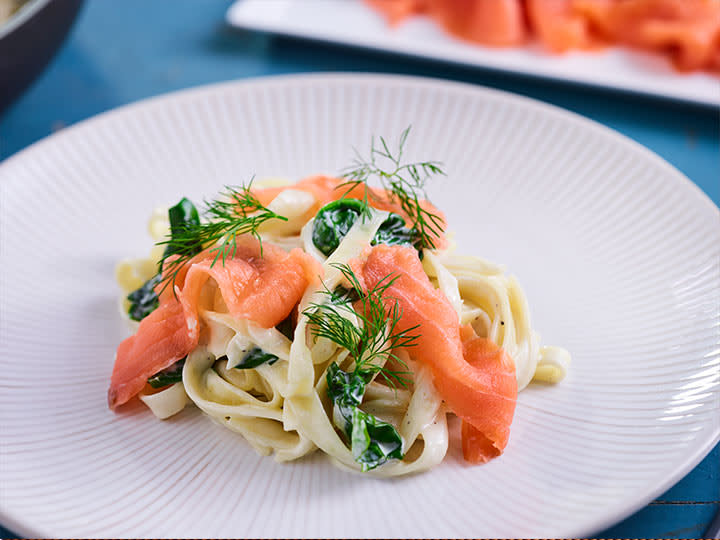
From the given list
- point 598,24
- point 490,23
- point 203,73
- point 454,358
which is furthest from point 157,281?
point 598,24

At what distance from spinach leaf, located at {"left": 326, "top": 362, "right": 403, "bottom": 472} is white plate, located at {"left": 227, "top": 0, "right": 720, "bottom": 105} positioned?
2921 mm

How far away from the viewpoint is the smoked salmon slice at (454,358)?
2533 millimetres

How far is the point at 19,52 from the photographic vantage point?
397 centimetres

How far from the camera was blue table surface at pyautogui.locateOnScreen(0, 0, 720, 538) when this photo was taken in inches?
182

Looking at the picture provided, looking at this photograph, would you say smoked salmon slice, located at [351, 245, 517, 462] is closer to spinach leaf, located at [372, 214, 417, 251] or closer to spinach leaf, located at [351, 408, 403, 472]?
spinach leaf, located at [372, 214, 417, 251]

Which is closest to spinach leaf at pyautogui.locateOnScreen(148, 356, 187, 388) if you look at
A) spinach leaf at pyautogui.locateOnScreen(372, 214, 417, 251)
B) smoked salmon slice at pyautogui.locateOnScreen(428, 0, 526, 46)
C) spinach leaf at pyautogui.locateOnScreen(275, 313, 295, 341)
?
spinach leaf at pyautogui.locateOnScreen(275, 313, 295, 341)

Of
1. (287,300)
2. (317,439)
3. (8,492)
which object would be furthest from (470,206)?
(8,492)

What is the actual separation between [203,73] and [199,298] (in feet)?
9.28

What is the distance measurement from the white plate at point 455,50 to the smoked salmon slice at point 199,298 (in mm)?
2593

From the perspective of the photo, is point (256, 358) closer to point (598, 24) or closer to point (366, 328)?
point (366, 328)

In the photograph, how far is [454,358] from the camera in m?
2.59

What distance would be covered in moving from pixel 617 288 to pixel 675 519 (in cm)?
102

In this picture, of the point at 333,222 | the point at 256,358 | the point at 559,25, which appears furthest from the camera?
the point at 559,25

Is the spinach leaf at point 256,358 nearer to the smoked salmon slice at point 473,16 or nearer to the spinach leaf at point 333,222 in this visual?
the spinach leaf at point 333,222
